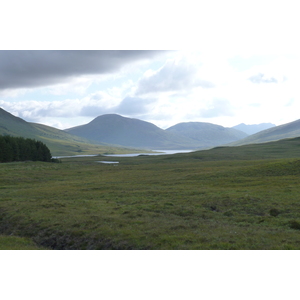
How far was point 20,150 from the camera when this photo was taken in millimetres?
122125

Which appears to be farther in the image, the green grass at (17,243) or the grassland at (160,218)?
the green grass at (17,243)

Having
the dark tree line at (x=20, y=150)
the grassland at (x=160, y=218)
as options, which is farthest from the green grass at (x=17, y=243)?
the dark tree line at (x=20, y=150)

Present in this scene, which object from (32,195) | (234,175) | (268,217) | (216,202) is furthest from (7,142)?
(268,217)

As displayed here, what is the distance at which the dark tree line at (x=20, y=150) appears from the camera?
11206 cm

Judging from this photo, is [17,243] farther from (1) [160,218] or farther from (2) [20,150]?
(2) [20,150]

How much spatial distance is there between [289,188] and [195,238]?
82.6 ft

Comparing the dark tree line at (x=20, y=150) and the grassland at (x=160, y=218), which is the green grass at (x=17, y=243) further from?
the dark tree line at (x=20, y=150)

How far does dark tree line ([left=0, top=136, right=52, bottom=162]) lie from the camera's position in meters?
112

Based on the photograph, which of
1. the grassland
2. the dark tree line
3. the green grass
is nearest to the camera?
the grassland

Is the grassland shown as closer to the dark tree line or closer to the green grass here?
the green grass

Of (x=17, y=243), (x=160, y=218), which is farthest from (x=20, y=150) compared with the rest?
(x=160, y=218)

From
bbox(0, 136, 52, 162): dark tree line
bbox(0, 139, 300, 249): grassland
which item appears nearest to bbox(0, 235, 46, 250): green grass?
bbox(0, 139, 300, 249): grassland

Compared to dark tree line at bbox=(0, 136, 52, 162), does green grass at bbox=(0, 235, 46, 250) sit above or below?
below

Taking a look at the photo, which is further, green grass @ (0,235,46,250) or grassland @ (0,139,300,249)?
green grass @ (0,235,46,250)
